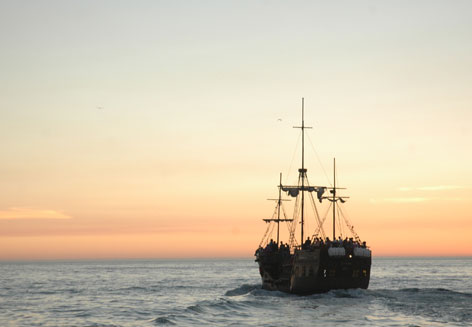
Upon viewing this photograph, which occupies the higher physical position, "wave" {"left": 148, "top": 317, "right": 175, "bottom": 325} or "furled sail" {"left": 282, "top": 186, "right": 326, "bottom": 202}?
"furled sail" {"left": 282, "top": 186, "right": 326, "bottom": 202}

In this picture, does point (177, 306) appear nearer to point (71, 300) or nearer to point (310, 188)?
point (71, 300)

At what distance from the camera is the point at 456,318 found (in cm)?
5469

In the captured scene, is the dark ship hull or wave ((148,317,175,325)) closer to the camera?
wave ((148,317,175,325))

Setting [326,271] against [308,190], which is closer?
[326,271]

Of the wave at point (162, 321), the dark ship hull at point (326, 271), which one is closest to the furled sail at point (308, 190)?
the dark ship hull at point (326, 271)

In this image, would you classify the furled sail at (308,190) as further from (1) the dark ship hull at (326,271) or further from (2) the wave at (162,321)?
(2) the wave at (162,321)

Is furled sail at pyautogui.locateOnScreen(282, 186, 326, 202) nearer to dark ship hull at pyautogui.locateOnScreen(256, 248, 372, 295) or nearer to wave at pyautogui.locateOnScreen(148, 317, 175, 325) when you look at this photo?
dark ship hull at pyautogui.locateOnScreen(256, 248, 372, 295)

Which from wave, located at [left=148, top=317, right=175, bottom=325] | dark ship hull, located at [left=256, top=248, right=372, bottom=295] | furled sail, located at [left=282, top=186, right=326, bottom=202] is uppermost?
furled sail, located at [left=282, top=186, right=326, bottom=202]

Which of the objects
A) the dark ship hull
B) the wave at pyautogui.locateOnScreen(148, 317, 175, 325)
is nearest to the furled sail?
the dark ship hull

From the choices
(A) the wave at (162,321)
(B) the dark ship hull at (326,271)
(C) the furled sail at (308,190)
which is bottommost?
(A) the wave at (162,321)

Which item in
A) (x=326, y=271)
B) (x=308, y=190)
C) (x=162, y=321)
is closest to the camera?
(x=162, y=321)

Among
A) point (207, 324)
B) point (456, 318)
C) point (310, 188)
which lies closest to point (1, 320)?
point (207, 324)

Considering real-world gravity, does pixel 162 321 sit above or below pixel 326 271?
below

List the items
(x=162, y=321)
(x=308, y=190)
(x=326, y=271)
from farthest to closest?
(x=308, y=190)
(x=326, y=271)
(x=162, y=321)
